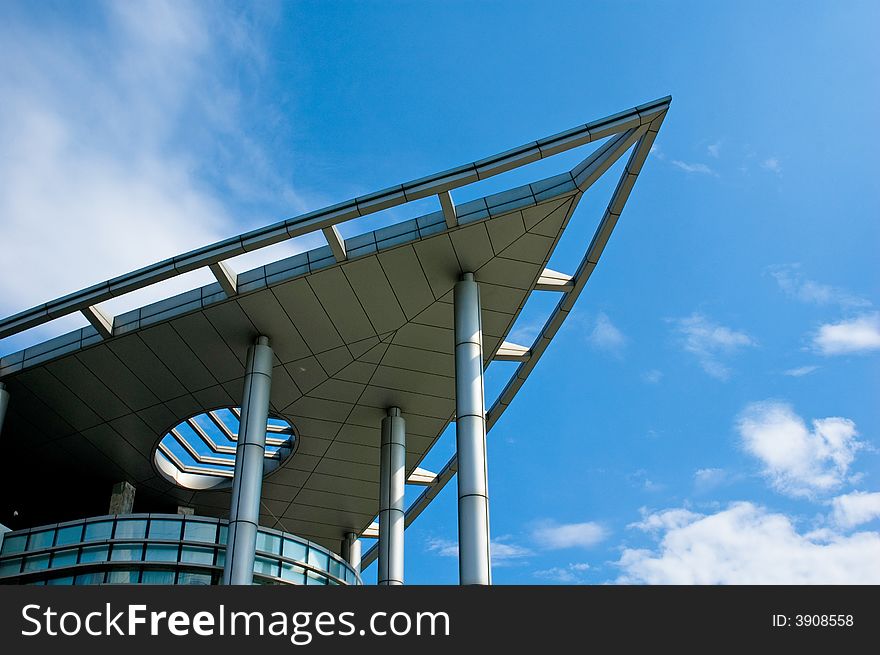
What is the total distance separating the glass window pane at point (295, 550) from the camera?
22688 millimetres

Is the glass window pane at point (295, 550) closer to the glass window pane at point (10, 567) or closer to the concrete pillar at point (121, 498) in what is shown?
the glass window pane at point (10, 567)

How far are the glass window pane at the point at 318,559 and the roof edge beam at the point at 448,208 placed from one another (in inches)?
342

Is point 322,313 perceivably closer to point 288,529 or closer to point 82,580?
point 82,580

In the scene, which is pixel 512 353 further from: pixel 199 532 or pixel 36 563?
pixel 36 563

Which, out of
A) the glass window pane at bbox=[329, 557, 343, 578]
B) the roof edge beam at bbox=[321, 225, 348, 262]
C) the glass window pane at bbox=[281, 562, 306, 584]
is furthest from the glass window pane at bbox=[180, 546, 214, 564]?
the roof edge beam at bbox=[321, 225, 348, 262]

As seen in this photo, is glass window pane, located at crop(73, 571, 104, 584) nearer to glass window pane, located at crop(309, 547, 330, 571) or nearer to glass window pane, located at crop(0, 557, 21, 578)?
glass window pane, located at crop(0, 557, 21, 578)

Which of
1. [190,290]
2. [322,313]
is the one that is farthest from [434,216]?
[190,290]

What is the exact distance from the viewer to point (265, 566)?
2214 cm

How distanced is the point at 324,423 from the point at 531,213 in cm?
1026

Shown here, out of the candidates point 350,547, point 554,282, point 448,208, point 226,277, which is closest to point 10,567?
point 226,277

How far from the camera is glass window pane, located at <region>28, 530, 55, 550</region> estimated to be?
2228 centimetres

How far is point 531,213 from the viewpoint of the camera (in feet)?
73.0

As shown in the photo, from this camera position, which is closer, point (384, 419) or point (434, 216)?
point (434, 216)

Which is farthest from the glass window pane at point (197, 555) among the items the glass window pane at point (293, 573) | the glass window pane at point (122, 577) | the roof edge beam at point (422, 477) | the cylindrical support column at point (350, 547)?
the cylindrical support column at point (350, 547)
